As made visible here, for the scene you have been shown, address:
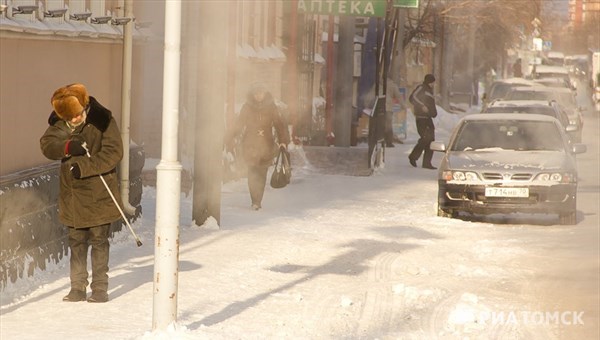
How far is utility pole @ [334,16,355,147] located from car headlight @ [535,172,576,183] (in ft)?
41.4

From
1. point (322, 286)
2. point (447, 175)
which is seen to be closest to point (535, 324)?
point (322, 286)

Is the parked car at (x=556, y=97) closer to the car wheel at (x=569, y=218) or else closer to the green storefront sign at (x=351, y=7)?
the green storefront sign at (x=351, y=7)

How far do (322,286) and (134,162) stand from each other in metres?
3.85

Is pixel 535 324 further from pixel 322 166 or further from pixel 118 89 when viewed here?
pixel 322 166

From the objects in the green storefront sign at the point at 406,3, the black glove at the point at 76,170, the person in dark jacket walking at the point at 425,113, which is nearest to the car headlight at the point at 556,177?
the black glove at the point at 76,170

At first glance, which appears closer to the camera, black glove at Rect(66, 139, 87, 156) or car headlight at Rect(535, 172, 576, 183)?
black glove at Rect(66, 139, 87, 156)

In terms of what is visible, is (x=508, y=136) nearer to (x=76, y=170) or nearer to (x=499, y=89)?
(x=76, y=170)

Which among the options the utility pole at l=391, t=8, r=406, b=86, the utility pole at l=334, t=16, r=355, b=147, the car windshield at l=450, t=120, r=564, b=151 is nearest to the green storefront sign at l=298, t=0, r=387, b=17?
the utility pole at l=334, t=16, r=355, b=147

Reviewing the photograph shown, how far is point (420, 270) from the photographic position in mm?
13172

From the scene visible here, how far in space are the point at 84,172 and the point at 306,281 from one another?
8.41 ft

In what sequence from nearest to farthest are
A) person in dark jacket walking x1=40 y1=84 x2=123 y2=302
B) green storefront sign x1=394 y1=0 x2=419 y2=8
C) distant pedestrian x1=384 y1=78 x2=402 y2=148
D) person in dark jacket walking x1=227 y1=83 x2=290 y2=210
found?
person in dark jacket walking x1=40 y1=84 x2=123 y2=302
person in dark jacket walking x1=227 y1=83 x2=290 y2=210
green storefront sign x1=394 y1=0 x2=419 y2=8
distant pedestrian x1=384 y1=78 x2=402 y2=148

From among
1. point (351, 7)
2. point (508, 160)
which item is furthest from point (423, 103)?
point (508, 160)

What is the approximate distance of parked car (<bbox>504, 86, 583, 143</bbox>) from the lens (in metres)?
35.7

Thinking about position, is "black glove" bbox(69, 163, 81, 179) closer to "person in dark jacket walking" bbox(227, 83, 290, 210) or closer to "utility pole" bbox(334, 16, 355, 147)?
"person in dark jacket walking" bbox(227, 83, 290, 210)
